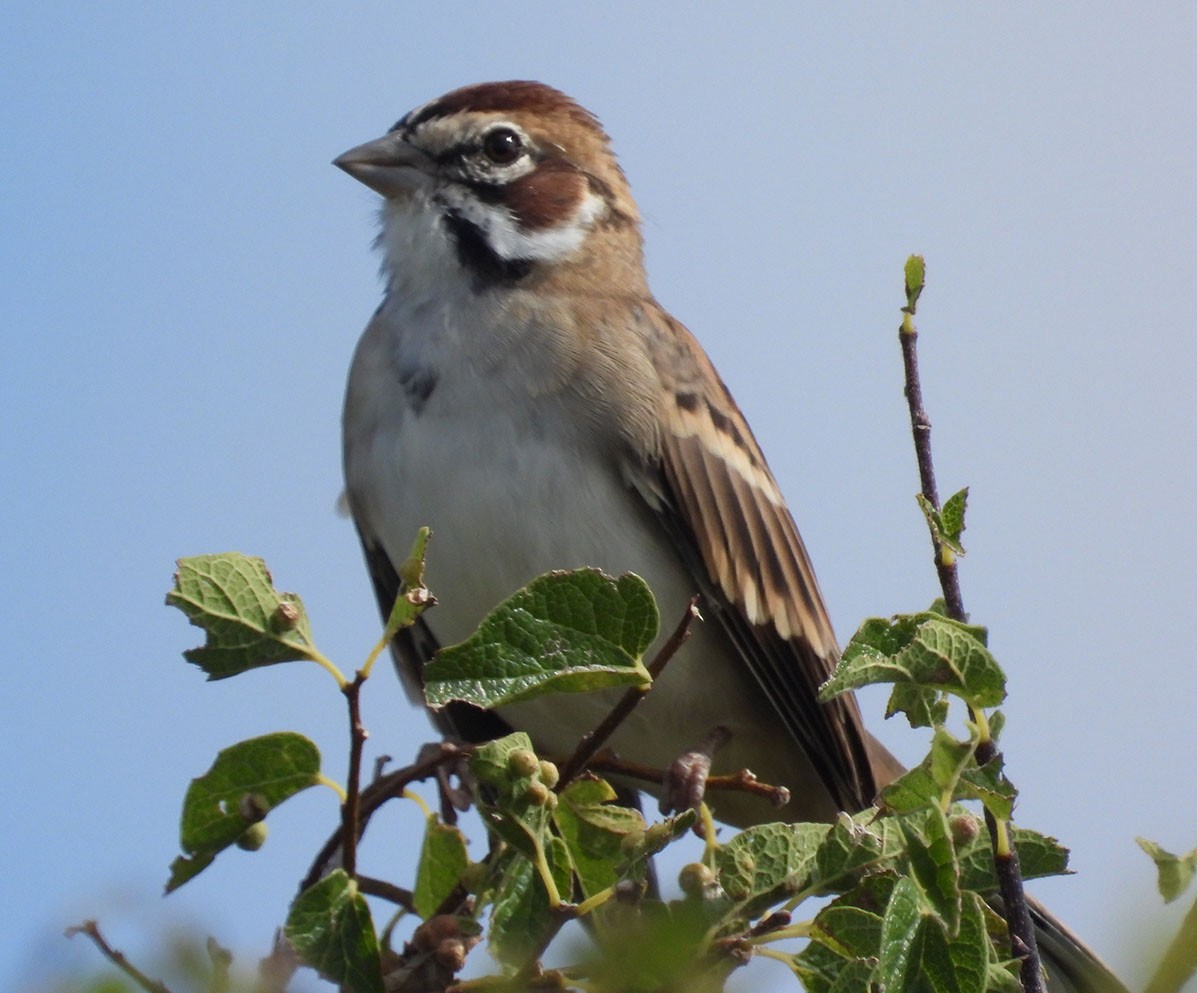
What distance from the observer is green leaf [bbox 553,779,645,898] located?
246cm

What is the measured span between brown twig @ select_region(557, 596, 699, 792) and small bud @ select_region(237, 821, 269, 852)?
17.9 inches

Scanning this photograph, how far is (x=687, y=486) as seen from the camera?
190 inches

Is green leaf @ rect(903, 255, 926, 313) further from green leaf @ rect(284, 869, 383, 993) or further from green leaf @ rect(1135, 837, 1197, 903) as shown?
green leaf @ rect(284, 869, 383, 993)

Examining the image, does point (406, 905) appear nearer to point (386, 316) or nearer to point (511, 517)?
point (511, 517)

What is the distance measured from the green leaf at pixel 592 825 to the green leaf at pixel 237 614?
0.45 metres

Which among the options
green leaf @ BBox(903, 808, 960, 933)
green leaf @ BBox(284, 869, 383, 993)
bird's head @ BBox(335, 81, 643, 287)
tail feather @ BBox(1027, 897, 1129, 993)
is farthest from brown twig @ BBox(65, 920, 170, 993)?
bird's head @ BBox(335, 81, 643, 287)

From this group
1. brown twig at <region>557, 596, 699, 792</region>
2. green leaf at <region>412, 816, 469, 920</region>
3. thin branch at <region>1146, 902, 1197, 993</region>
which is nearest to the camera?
thin branch at <region>1146, 902, 1197, 993</region>

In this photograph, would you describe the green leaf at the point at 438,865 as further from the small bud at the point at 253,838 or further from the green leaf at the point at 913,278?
the green leaf at the point at 913,278

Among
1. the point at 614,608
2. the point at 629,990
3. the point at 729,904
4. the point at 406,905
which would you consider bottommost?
the point at 406,905

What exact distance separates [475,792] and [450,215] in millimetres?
3099

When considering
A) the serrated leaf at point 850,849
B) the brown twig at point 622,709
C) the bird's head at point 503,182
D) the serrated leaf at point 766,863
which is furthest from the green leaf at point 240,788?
the bird's head at point 503,182

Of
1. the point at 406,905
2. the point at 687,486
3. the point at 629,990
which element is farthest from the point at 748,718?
the point at 629,990

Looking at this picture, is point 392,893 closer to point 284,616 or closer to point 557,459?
point 284,616

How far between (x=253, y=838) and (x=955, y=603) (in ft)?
3.62
